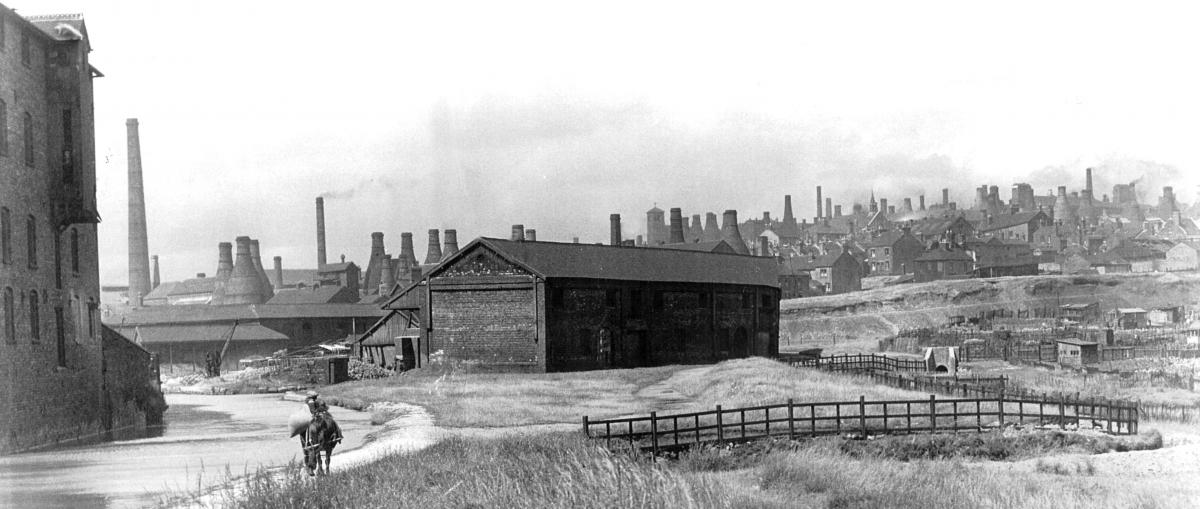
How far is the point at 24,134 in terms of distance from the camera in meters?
21.9

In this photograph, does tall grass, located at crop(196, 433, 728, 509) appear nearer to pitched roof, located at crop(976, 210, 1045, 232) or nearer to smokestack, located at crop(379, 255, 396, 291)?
smokestack, located at crop(379, 255, 396, 291)

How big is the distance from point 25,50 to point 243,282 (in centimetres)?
5686

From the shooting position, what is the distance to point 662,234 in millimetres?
114938

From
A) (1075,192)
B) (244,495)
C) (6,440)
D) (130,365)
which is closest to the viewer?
(244,495)

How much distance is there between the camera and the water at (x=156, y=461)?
48.3 feet

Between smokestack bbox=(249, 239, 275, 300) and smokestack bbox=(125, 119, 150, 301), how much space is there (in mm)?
14876

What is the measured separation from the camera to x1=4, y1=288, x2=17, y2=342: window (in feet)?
65.7

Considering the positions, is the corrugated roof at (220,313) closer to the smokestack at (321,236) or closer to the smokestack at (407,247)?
the smokestack at (407,247)

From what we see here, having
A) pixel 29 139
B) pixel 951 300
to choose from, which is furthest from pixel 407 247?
pixel 29 139

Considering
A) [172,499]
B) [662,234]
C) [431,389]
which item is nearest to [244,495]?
[172,499]

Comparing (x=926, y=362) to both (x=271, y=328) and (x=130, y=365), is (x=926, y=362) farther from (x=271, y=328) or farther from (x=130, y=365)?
(x=271, y=328)

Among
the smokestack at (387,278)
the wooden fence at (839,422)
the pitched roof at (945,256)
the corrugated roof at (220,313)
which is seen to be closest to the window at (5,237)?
the wooden fence at (839,422)

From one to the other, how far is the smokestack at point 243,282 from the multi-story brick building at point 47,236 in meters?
51.1

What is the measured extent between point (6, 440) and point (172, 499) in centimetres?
857
